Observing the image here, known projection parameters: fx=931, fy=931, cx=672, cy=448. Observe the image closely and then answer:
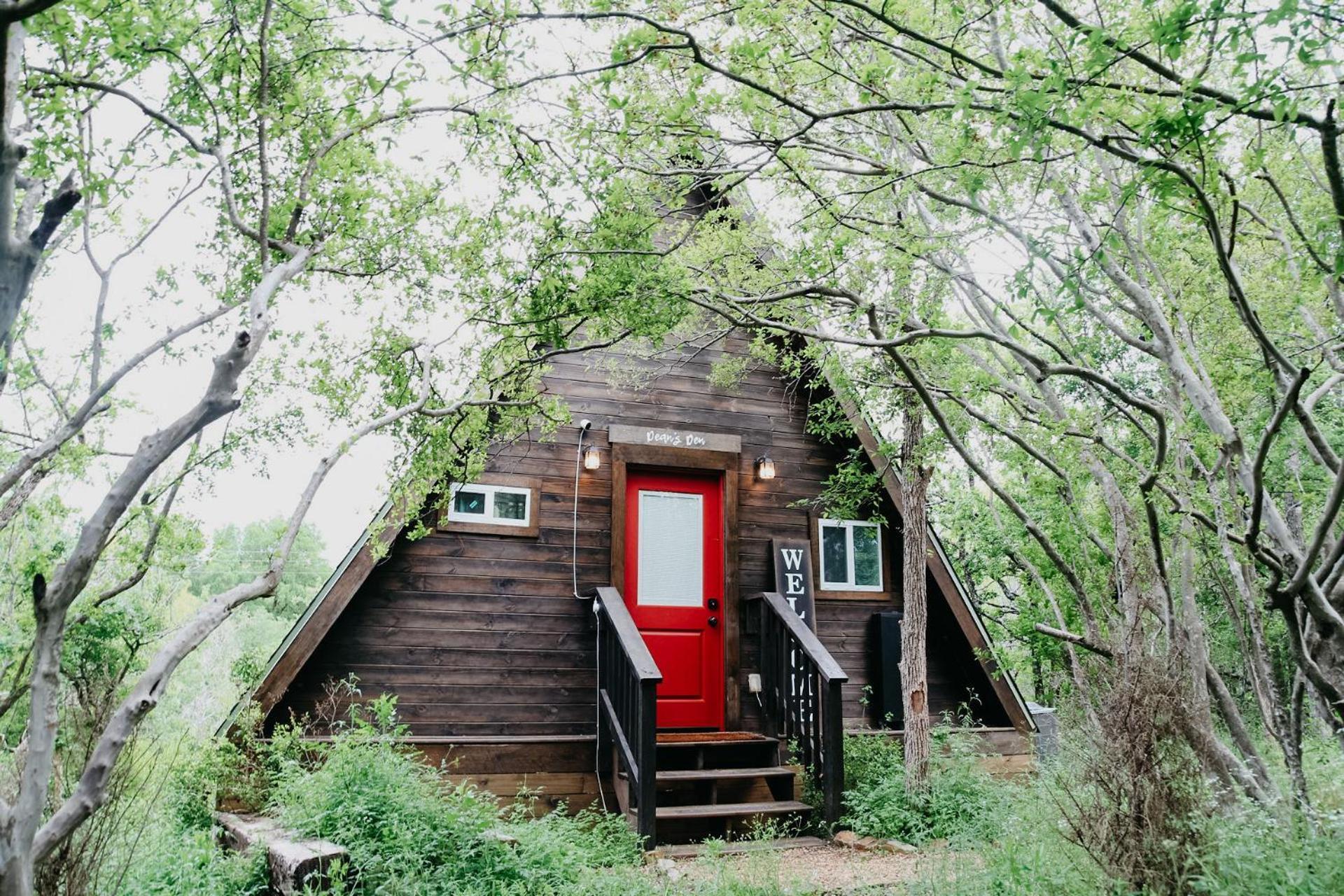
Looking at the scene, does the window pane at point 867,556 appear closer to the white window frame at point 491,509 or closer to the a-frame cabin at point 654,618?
the a-frame cabin at point 654,618

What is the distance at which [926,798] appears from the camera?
6.27 m

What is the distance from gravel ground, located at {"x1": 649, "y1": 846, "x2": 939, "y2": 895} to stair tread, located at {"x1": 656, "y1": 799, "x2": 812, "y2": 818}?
1.18 ft

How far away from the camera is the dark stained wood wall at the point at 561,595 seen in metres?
6.61

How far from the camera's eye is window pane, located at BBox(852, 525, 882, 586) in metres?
8.21

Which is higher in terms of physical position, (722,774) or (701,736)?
(701,736)

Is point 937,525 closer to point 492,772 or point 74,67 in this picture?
point 492,772

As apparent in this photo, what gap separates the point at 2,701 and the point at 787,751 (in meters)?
4.85

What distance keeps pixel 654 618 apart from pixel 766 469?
1.57 metres

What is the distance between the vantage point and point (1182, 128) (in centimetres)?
266

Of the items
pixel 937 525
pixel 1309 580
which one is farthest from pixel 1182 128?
pixel 937 525

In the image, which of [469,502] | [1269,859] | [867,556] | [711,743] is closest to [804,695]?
[711,743]

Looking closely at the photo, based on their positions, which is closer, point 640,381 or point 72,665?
point 72,665

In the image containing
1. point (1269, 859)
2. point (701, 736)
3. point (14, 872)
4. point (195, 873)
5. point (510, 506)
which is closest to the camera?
point (14, 872)

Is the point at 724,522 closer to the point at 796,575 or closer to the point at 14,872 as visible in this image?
the point at 796,575
